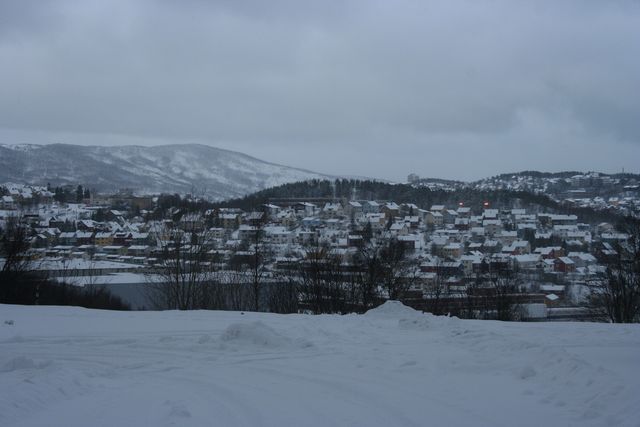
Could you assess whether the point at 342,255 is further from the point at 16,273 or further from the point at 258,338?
the point at 258,338

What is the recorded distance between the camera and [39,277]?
2602 cm

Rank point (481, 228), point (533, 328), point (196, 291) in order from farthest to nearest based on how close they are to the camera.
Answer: point (481, 228) < point (196, 291) < point (533, 328)

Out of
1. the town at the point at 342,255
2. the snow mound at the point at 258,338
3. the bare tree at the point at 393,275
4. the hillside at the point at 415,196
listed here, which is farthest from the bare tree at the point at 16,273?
the hillside at the point at 415,196

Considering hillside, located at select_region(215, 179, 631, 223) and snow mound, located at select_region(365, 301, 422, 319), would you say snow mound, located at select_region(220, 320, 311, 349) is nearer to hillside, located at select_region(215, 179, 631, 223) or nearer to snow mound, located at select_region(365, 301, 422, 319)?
snow mound, located at select_region(365, 301, 422, 319)

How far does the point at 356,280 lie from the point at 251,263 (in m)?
6.01

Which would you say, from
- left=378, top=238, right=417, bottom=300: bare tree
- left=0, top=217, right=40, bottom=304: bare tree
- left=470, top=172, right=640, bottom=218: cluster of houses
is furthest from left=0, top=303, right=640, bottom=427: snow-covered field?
left=470, top=172, right=640, bottom=218: cluster of houses

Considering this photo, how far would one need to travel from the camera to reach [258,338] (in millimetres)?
9062

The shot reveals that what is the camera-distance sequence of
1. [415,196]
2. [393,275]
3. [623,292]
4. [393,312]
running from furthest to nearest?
1. [415,196]
2. [393,275]
3. [623,292]
4. [393,312]

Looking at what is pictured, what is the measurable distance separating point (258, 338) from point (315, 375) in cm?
217

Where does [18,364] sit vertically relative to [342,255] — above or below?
below

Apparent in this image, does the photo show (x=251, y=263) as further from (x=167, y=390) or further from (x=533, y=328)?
(x=167, y=390)

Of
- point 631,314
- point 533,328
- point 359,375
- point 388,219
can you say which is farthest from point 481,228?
point 359,375

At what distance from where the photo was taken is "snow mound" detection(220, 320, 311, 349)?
894 centimetres

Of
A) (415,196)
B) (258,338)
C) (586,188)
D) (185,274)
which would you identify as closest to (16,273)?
(185,274)
